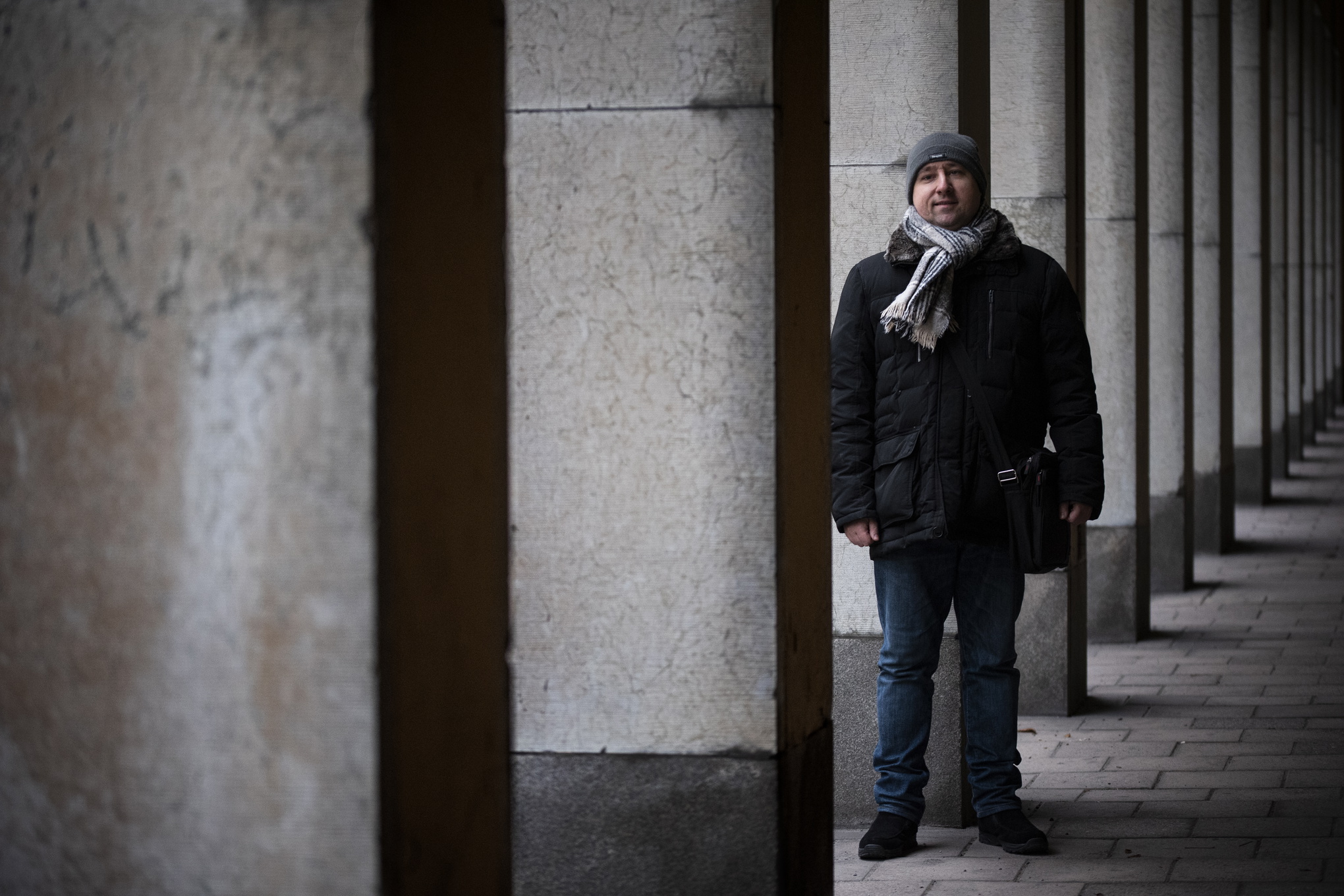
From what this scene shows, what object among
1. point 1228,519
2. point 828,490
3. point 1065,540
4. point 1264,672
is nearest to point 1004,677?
point 1065,540

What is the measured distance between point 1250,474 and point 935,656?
38.1ft

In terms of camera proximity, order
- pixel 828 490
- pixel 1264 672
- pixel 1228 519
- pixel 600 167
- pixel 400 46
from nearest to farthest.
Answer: pixel 400 46 → pixel 600 167 → pixel 828 490 → pixel 1264 672 → pixel 1228 519

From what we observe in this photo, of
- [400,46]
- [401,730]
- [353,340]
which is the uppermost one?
[400,46]

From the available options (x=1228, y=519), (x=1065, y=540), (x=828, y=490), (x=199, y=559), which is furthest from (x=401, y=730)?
(x=1228, y=519)

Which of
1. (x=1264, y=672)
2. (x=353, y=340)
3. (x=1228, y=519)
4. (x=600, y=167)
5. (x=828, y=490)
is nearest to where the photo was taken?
(x=353, y=340)

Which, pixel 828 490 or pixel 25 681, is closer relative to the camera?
pixel 25 681

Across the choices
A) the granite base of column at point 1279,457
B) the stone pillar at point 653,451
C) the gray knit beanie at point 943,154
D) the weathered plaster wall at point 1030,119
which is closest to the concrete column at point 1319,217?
the granite base of column at point 1279,457

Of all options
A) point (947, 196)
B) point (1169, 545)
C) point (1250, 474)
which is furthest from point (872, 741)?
point (1250, 474)

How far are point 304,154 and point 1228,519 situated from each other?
11918 millimetres

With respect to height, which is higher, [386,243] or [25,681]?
[386,243]

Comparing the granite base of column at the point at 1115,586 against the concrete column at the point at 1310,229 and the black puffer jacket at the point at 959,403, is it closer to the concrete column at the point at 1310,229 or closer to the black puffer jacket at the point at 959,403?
the black puffer jacket at the point at 959,403

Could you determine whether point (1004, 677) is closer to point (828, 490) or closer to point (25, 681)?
point (828, 490)

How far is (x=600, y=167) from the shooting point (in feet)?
12.9

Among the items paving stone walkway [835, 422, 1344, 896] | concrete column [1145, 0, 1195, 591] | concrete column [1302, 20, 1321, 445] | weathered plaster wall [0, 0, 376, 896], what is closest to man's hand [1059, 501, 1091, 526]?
paving stone walkway [835, 422, 1344, 896]
